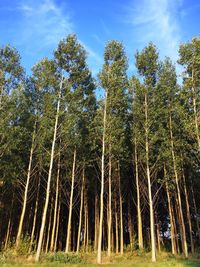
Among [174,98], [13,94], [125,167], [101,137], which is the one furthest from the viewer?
[125,167]

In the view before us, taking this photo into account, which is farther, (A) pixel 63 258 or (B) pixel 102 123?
(B) pixel 102 123

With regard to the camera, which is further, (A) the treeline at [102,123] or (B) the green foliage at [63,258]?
(A) the treeline at [102,123]

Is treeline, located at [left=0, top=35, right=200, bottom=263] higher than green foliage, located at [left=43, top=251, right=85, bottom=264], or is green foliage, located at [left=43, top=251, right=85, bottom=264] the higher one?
treeline, located at [left=0, top=35, right=200, bottom=263]

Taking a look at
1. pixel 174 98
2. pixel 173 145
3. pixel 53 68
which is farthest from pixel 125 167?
pixel 53 68

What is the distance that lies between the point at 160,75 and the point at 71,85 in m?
8.34

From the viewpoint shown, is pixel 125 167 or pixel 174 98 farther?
pixel 125 167

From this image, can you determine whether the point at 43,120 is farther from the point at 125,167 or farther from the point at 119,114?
the point at 125,167

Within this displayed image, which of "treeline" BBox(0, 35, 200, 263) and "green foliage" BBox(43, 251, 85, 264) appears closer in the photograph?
"green foliage" BBox(43, 251, 85, 264)

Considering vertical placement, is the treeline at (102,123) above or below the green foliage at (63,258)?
above

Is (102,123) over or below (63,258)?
over

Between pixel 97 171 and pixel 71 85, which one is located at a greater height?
pixel 71 85

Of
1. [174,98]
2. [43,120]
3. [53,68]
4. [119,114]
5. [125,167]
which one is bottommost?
[125,167]

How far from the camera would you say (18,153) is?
22.1 m

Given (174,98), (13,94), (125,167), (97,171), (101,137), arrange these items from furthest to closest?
(97,171) → (125,167) → (174,98) → (101,137) → (13,94)
